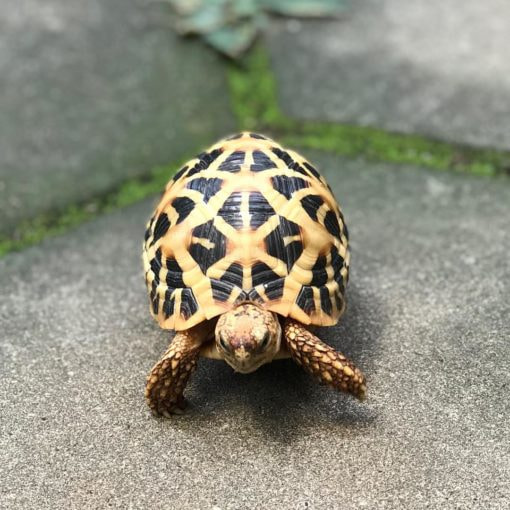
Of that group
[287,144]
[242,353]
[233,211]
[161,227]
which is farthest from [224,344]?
[287,144]

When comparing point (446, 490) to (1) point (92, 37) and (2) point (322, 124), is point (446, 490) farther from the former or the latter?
(1) point (92, 37)

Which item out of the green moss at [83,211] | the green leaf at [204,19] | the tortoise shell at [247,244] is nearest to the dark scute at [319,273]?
the tortoise shell at [247,244]

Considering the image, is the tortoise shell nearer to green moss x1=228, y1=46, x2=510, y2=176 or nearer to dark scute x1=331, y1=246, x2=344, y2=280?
dark scute x1=331, y1=246, x2=344, y2=280

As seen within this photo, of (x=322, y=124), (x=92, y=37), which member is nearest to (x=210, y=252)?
(x=322, y=124)

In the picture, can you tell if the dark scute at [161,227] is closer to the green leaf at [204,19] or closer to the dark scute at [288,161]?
the dark scute at [288,161]

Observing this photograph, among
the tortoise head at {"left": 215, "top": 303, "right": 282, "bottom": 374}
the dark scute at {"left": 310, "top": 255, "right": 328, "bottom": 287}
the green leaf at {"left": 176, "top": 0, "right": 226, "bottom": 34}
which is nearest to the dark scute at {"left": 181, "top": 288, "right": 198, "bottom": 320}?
the tortoise head at {"left": 215, "top": 303, "right": 282, "bottom": 374}

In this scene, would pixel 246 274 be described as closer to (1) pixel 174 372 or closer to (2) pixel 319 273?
(2) pixel 319 273
